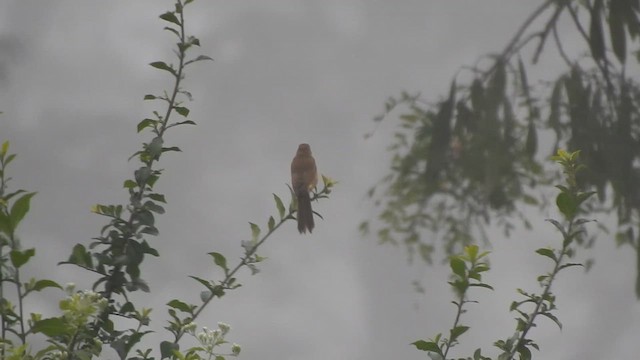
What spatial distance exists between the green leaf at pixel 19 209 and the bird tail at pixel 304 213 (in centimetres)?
53

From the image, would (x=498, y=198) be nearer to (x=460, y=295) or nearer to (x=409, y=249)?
(x=409, y=249)

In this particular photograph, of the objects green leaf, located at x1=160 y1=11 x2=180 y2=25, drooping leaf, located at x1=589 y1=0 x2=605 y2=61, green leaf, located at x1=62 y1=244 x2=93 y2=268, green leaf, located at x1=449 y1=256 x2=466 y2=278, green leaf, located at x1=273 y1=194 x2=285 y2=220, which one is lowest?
green leaf, located at x1=449 y1=256 x2=466 y2=278

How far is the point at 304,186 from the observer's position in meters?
1.61

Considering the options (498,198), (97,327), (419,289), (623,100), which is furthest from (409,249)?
(97,327)

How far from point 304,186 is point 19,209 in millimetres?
573

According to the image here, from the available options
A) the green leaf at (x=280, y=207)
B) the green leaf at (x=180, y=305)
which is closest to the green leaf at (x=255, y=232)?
the green leaf at (x=280, y=207)

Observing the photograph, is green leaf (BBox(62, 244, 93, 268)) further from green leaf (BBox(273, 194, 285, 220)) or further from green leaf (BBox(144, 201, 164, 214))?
green leaf (BBox(273, 194, 285, 220))

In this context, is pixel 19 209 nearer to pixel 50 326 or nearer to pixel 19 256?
pixel 19 256

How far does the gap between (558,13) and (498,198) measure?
902mm

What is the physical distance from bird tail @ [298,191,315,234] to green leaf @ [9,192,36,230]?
0.53m

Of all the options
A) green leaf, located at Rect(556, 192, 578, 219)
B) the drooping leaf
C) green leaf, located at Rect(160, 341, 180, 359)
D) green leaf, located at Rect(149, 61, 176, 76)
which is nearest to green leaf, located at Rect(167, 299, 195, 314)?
green leaf, located at Rect(160, 341, 180, 359)

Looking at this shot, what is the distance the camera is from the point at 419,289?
10.2 feet

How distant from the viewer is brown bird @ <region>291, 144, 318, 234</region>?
5.16 ft

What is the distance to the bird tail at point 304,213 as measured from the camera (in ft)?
5.13
